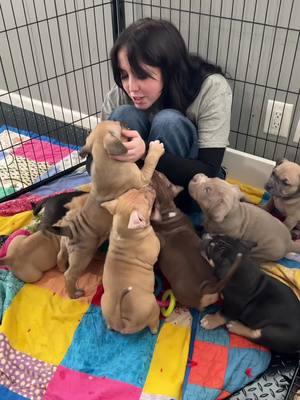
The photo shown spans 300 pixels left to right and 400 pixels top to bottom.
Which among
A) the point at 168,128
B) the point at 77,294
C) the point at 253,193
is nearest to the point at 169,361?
the point at 77,294

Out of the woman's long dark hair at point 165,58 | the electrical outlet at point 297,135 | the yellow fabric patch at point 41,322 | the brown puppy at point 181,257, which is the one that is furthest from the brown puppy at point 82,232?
the electrical outlet at point 297,135

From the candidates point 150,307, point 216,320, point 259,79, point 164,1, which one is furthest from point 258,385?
point 164,1

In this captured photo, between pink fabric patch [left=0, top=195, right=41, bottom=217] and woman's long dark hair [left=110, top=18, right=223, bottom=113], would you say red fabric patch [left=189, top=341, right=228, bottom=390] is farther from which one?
pink fabric patch [left=0, top=195, right=41, bottom=217]

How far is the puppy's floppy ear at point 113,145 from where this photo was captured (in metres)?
1.65

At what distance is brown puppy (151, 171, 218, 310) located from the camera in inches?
67.8

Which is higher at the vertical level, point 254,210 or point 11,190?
point 254,210

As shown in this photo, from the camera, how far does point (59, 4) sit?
2.99m

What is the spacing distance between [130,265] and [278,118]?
1.48m

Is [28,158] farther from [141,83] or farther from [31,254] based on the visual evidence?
[141,83]

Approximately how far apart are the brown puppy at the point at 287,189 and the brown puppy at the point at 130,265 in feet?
2.67

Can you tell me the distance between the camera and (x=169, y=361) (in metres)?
1.73

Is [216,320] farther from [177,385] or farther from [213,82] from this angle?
[213,82]

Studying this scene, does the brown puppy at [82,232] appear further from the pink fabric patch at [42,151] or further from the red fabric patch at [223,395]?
the pink fabric patch at [42,151]

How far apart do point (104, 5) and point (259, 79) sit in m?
1.17
